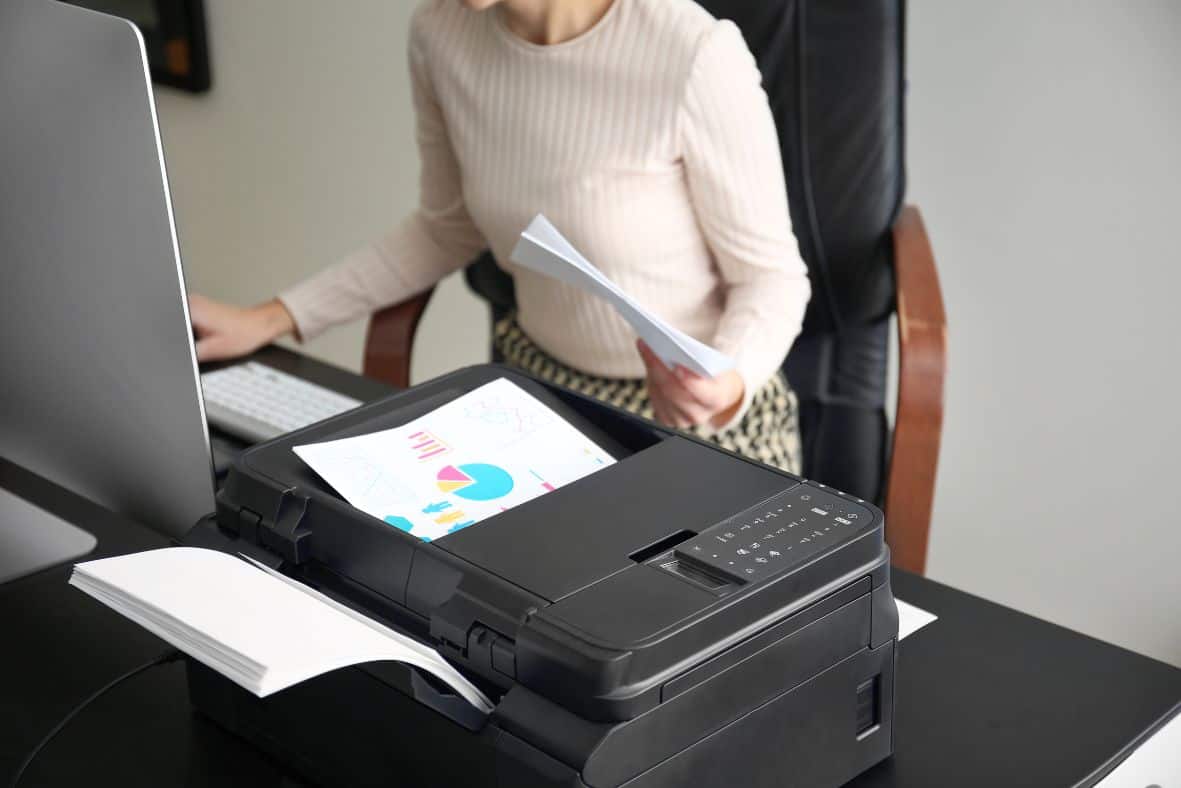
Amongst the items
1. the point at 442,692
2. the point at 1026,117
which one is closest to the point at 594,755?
the point at 442,692

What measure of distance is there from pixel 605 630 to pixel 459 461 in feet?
0.79

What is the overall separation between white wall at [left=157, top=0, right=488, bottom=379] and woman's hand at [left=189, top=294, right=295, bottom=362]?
1.19m

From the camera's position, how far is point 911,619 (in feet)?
3.15

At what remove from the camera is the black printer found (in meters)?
0.65

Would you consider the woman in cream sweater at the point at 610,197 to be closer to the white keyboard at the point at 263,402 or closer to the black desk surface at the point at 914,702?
the white keyboard at the point at 263,402

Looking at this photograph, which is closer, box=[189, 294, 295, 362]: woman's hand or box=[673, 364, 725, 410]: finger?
box=[673, 364, 725, 410]: finger

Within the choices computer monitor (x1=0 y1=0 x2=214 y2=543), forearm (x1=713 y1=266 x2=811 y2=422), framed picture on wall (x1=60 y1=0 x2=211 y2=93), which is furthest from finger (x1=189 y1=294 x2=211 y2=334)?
framed picture on wall (x1=60 y1=0 x2=211 y2=93)

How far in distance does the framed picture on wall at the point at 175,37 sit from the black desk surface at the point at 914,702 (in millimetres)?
2299

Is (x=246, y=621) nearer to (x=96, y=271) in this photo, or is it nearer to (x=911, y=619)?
(x=96, y=271)

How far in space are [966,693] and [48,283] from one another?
0.67m

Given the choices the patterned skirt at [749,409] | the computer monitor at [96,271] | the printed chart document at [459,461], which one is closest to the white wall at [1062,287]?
the patterned skirt at [749,409]

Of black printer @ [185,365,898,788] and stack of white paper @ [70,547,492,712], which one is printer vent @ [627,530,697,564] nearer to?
black printer @ [185,365,898,788]

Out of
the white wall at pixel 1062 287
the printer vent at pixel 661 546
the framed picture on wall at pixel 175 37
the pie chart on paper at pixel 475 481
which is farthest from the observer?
the framed picture on wall at pixel 175 37

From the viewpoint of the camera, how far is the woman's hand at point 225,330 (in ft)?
4.85
